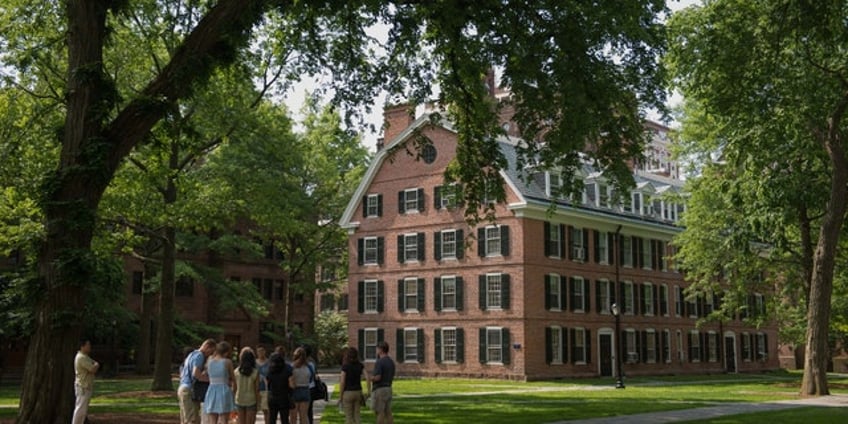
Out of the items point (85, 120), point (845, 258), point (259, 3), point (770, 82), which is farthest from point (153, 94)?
point (845, 258)

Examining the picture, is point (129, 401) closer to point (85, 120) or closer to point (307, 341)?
point (85, 120)

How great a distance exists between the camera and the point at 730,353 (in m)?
54.0

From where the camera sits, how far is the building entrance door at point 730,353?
176 feet

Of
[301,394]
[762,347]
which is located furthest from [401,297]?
[301,394]

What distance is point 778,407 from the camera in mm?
21781

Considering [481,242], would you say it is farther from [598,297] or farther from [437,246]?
[598,297]

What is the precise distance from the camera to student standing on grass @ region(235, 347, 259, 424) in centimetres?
1380

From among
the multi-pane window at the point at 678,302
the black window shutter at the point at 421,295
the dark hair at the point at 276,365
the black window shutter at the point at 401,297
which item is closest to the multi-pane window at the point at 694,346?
the multi-pane window at the point at 678,302

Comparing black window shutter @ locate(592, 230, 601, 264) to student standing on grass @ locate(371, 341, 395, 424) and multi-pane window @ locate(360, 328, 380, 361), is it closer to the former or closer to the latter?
multi-pane window @ locate(360, 328, 380, 361)

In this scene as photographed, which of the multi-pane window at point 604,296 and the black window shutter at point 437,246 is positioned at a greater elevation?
the black window shutter at point 437,246

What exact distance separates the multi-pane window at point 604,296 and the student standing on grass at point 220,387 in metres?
33.6

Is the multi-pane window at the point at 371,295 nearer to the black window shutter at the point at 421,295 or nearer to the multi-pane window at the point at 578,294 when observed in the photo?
the black window shutter at the point at 421,295

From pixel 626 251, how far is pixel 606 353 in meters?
5.75

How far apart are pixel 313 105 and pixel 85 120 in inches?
263
